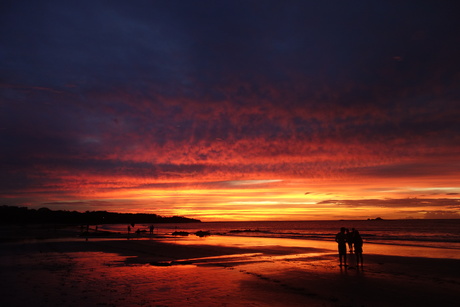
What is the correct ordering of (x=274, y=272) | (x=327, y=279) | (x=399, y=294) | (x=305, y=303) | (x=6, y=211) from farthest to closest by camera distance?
(x=6, y=211) < (x=274, y=272) < (x=327, y=279) < (x=399, y=294) < (x=305, y=303)

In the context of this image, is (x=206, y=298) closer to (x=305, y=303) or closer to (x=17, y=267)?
(x=305, y=303)

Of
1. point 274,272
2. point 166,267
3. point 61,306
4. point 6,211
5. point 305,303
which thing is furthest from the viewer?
point 6,211

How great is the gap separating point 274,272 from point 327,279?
3626 millimetres

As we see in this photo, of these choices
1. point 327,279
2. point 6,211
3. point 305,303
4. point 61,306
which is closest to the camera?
point 61,306

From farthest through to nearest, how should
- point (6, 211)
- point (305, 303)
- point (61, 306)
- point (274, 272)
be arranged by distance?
1. point (6, 211)
2. point (274, 272)
3. point (305, 303)
4. point (61, 306)

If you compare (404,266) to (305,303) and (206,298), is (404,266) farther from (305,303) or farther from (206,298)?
(206,298)

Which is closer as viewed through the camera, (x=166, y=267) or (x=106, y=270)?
(x=106, y=270)

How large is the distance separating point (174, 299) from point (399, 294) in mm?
9588

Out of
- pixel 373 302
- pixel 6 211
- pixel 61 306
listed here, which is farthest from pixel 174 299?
pixel 6 211

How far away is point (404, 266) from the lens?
2245 cm


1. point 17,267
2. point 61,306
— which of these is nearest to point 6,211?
point 17,267

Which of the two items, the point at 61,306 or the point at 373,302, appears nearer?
the point at 61,306

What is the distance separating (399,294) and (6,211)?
21803 cm

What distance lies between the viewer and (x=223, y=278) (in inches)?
683
